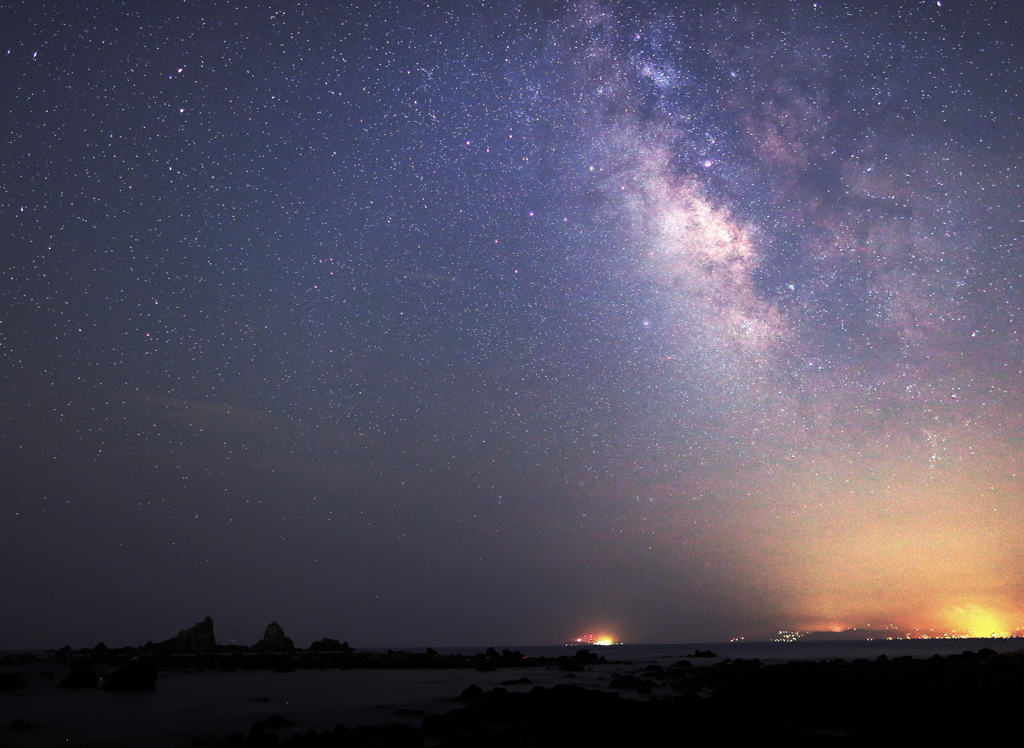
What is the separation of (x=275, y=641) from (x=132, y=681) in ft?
313

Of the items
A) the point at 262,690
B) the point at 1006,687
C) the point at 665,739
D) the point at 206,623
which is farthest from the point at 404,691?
the point at 206,623

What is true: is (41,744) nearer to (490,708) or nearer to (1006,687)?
(490,708)

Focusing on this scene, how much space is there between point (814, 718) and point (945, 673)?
1538cm

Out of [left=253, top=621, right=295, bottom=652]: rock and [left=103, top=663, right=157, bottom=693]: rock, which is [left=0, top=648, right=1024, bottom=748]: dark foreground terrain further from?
[left=253, top=621, right=295, bottom=652]: rock

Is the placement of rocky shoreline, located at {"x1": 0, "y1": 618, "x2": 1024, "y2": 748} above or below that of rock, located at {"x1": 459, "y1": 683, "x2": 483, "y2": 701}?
above

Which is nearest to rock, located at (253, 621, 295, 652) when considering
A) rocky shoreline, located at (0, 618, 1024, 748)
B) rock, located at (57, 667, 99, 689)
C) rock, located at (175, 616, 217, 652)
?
rock, located at (175, 616, 217, 652)

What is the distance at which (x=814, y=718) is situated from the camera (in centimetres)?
2125

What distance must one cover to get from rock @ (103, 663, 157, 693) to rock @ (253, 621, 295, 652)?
92.3 metres

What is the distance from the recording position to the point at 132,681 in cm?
4181

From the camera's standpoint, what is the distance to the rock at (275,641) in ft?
423

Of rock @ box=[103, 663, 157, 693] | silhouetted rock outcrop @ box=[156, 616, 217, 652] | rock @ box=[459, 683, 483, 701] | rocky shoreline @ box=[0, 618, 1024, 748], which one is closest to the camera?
rocky shoreline @ box=[0, 618, 1024, 748]

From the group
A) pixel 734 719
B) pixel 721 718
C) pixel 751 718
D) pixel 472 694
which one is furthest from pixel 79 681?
pixel 751 718

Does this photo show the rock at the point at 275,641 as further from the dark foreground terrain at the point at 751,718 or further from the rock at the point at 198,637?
the dark foreground terrain at the point at 751,718

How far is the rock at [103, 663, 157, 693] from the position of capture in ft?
136
